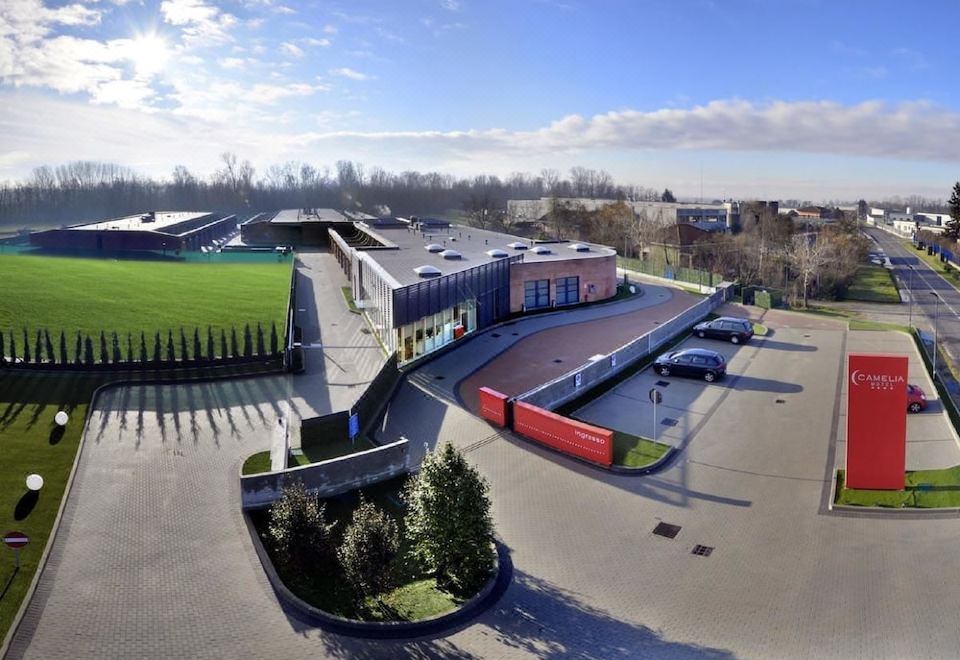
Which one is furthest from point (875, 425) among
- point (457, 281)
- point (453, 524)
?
point (457, 281)

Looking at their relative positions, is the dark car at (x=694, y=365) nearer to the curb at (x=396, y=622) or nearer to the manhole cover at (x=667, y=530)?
the manhole cover at (x=667, y=530)

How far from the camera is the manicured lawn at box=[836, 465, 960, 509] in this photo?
16.7 m

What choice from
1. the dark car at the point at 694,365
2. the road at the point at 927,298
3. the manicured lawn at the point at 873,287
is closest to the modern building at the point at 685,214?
the manicured lawn at the point at 873,287

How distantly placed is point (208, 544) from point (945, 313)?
2359 inches

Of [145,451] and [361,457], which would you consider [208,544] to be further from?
[145,451]

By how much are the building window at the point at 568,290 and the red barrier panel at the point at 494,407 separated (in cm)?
2042

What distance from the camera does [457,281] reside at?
3159 cm

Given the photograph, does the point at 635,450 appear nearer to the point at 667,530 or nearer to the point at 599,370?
the point at 667,530

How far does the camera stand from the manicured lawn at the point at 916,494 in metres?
16.7

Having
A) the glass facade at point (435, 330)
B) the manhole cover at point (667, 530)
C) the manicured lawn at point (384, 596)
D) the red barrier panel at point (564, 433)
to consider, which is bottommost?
the manicured lawn at point (384, 596)

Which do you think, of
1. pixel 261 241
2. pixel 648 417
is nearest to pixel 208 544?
pixel 648 417

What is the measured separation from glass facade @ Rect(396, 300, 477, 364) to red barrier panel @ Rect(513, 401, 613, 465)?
319 inches

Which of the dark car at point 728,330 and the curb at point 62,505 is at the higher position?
the dark car at point 728,330

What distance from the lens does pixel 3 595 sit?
12695mm
